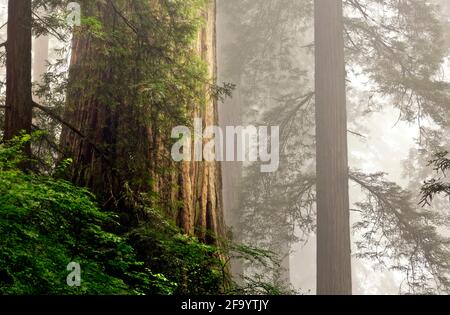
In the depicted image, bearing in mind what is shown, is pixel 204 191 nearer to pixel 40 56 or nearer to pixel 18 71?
pixel 18 71

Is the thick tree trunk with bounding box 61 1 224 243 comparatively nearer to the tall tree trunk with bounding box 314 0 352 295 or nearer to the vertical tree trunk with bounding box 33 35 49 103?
the tall tree trunk with bounding box 314 0 352 295

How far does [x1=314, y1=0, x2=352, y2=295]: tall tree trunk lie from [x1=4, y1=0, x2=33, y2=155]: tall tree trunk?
6.80 m

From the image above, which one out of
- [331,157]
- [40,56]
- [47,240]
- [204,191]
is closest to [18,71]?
[47,240]

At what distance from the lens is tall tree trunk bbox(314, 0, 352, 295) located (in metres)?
9.82

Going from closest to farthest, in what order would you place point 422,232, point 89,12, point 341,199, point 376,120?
point 89,12
point 341,199
point 422,232
point 376,120

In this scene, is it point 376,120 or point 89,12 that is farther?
point 376,120

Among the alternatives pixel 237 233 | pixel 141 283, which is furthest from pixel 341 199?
pixel 141 283

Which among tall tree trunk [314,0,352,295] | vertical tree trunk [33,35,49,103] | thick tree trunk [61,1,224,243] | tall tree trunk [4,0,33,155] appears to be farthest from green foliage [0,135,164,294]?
vertical tree trunk [33,35,49,103]

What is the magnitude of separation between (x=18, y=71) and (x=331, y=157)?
7.01 meters

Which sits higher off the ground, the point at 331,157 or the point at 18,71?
the point at 331,157

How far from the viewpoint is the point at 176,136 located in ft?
15.6

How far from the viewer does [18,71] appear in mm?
4082

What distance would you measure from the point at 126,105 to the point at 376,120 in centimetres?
4118
